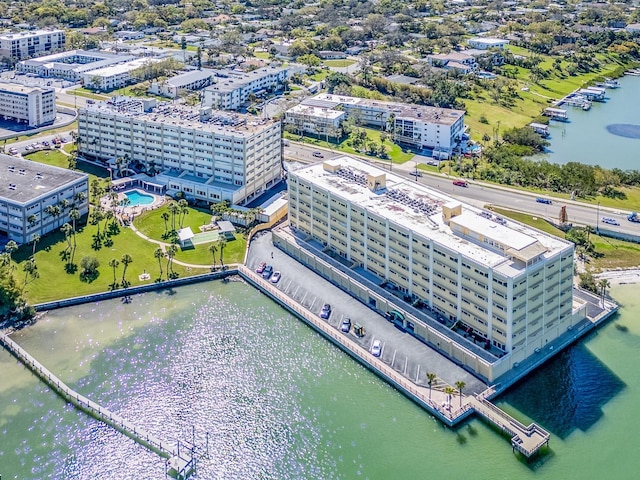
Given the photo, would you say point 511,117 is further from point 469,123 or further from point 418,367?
point 418,367

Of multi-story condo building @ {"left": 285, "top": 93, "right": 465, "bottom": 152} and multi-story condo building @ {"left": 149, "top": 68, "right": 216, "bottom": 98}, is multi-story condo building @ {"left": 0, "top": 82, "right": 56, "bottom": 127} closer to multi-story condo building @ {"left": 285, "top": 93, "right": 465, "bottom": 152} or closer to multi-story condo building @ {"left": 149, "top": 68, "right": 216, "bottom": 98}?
multi-story condo building @ {"left": 149, "top": 68, "right": 216, "bottom": 98}

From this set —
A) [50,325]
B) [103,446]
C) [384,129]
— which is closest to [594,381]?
[103,446]

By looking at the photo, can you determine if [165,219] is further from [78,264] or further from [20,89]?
[20,89]

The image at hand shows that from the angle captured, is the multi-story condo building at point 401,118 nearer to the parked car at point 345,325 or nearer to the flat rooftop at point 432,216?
the flat rooftop at point 432,216

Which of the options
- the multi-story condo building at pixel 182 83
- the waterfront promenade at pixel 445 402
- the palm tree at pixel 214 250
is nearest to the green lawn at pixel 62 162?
the palm tree at pixel 214 250

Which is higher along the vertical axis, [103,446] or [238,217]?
[238,217]

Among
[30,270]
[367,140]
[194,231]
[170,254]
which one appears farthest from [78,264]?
[367,140]
